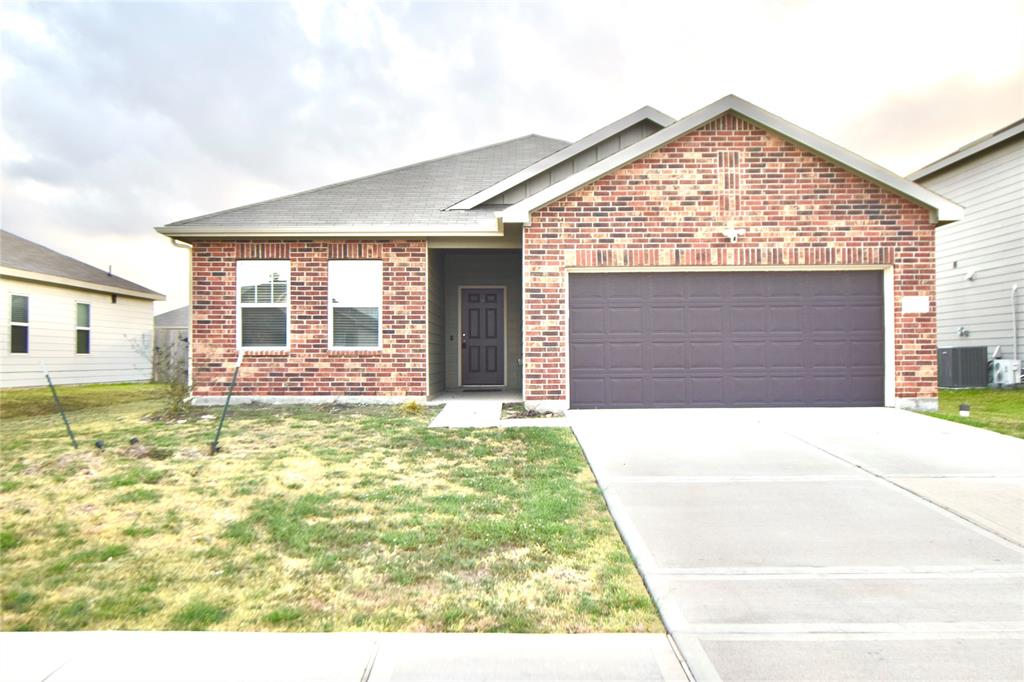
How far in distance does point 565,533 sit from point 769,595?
1363 mm

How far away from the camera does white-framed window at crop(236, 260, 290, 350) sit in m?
10.8

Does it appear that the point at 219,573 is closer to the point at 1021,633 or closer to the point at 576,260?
the point at 1021,633

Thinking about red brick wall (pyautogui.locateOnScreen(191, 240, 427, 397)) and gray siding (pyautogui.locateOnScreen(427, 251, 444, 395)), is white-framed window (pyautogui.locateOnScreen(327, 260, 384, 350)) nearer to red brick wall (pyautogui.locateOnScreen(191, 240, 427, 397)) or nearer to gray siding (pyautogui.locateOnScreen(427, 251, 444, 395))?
red brick wall (pyautogui.locateOnScreen(191, 240, 427, 397))

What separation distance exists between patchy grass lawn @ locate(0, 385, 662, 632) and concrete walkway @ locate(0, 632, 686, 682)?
134 millimetres

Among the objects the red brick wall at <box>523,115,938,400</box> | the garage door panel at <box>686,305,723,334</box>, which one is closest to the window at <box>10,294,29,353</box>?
the red brick wall at <box>523,115,938,400</box>

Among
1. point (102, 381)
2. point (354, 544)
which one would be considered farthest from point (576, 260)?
point (102, 381)

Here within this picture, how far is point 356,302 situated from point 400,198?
2.58 metres

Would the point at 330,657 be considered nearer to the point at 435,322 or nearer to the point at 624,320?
the point at 624,320

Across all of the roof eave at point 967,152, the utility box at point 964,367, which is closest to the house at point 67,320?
the utility box at point 964,367

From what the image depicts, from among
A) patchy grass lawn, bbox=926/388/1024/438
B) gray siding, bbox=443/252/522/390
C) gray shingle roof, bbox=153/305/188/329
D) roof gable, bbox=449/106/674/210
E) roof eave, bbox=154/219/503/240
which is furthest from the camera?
gray shingle roof, bbox=153/305/188/329

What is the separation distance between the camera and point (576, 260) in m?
9.45

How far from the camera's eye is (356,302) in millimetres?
10805

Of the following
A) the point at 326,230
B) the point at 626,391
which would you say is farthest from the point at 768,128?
the point at 326,230

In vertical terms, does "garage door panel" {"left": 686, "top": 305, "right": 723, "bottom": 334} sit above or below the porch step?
above
